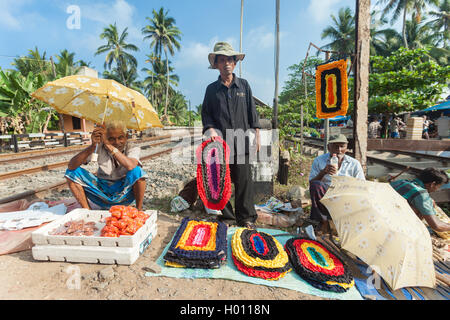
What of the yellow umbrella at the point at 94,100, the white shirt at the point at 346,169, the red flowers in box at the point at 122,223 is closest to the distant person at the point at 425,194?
the white shirt at the point at 346,169

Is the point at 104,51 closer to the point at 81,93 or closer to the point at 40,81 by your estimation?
the point at 40,81

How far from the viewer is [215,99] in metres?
3.24

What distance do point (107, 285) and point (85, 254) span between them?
18.0 inches

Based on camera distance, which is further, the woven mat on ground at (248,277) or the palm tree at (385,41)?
the palm tree at (385,41)

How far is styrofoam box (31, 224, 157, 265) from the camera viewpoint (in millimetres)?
2201

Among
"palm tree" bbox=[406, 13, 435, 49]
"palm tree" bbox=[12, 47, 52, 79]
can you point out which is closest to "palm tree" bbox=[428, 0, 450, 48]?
"palm tree" bbox=[406, 13, 435, 49]

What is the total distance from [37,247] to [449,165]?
28.8ft

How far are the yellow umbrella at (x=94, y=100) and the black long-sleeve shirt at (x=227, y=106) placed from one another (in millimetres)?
906

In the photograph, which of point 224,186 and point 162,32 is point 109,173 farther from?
point 162,32

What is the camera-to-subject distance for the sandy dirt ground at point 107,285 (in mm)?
1875

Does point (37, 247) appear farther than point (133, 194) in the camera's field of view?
No

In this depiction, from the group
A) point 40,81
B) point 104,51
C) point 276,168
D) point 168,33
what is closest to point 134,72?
point 104,51

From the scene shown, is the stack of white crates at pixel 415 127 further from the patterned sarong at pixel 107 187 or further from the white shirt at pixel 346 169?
the patterned sarong at pixel 107 187

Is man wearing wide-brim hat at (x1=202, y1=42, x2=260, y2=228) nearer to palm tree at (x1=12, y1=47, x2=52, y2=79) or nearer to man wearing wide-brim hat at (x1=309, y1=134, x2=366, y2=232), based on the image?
man wearing wide-brim hat at (x1=309, y1=134, x2=366, y2=232)
